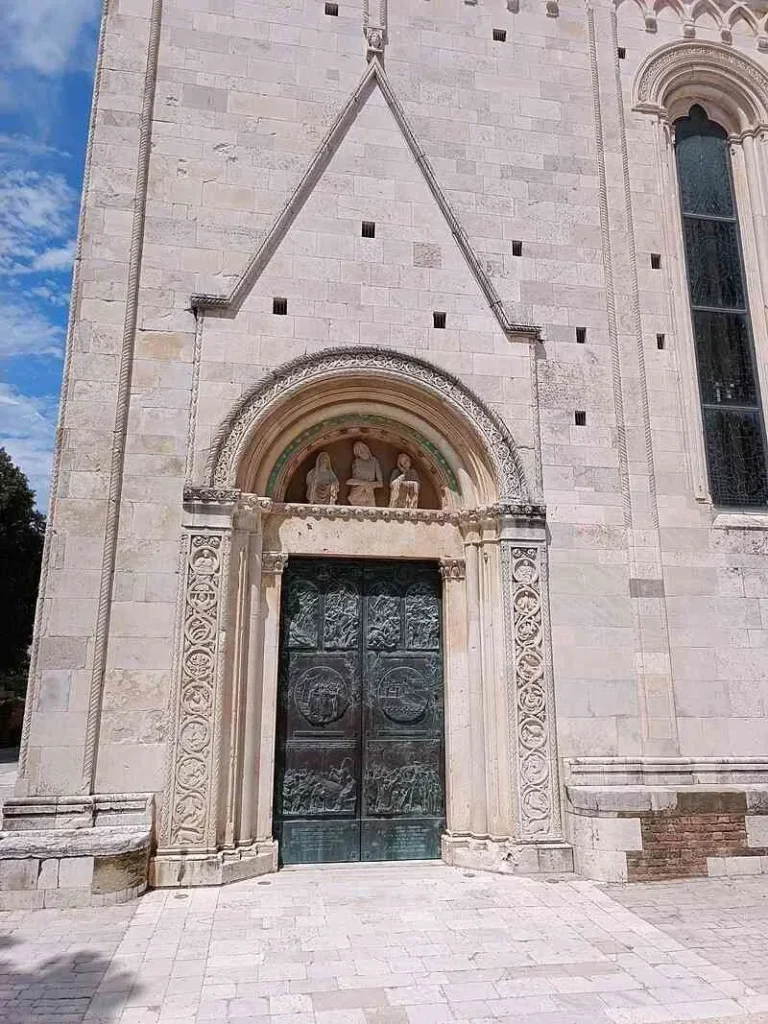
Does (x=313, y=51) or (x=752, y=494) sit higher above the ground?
(x=313, y=51)

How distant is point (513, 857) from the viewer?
24.2 feet

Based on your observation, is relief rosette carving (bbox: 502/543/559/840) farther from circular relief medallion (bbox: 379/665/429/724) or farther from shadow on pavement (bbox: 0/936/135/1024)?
shadow on pavement (bbox: 0/936/135/1024)

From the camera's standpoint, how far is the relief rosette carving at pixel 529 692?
7543 millimetres

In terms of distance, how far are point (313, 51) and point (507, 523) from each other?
642cm

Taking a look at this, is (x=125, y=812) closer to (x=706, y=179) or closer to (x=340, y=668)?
(x=340, y=668)

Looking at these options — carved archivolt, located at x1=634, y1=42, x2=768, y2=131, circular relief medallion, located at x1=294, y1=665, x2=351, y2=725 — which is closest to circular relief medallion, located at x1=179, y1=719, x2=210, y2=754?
circular relief medallion, located at x1=294, y1=665, x2=351, y2=725

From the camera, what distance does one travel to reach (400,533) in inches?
334

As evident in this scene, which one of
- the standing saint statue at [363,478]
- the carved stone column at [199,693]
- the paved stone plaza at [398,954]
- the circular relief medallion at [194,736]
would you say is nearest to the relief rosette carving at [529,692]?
the paved stone plaza at [398,954]

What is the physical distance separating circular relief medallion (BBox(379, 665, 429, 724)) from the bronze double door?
0.01 m

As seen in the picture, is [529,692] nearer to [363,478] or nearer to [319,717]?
[319,717]

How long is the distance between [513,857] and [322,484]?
4392 mm

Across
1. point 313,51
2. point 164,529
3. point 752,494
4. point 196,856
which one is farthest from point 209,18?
point 196,856

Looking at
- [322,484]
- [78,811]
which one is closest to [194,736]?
[78,811]

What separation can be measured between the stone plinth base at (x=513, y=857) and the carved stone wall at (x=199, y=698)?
2570mm
